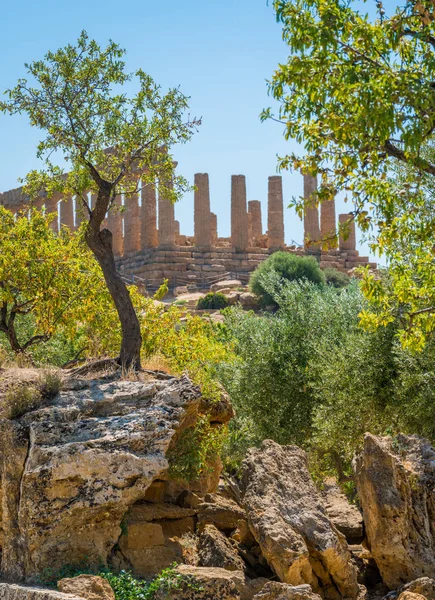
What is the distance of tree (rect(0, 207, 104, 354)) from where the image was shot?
15.4m

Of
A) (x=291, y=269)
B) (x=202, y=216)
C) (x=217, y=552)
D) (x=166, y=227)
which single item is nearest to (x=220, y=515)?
(x=217, y=552)

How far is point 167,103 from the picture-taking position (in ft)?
44.3

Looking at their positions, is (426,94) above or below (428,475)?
above

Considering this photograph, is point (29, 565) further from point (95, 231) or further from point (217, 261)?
point (217, 261)

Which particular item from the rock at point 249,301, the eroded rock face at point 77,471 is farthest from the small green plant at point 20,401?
the rock at point 249,301

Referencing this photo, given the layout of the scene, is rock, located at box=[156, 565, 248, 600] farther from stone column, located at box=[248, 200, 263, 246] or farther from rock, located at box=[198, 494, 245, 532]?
stone column, located at box=[248, 200, 263, 246]

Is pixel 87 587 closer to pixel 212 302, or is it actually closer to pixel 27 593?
pixel 27 593

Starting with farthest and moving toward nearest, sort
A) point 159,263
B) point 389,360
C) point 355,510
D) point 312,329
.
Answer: point 159,263
point 312,329
point 389,360
point 355,510

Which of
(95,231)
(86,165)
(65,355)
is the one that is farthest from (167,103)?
(65,355)

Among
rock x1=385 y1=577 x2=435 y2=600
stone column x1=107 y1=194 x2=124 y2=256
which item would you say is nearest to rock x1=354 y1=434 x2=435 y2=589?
rock x1=385 y1=577 x2=435 y2=600

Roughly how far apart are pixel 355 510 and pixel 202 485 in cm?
198

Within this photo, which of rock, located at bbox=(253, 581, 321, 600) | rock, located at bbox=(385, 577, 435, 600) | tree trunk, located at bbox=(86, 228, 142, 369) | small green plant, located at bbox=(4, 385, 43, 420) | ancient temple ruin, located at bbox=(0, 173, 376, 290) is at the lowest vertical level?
rock, located at bbox=(385, 577, 435, 600)

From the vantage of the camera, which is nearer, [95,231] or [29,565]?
[29,565]

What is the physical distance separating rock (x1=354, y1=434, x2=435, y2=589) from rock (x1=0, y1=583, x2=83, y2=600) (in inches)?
146
